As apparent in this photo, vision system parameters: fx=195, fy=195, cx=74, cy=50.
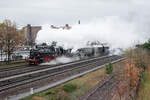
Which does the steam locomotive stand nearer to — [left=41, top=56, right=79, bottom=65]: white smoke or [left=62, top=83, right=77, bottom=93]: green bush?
[left=41, top=56, right=79, bottom=65]: white smoke

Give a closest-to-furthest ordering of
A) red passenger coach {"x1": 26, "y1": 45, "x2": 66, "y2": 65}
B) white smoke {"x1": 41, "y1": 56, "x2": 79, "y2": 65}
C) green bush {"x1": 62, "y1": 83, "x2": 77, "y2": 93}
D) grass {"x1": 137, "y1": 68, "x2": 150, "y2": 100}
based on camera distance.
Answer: grass {"x1": 137, "y1": 68, "x2": 150, "y2": 100} → green bush {"x1": 62, "y1": 83, "x2": 77, "y2": 93} → red passenger coach {"x1": 26, "y1": 45, "x2": 66, "y2": 65} → white smoke {"x1": 41, "y1": 56, "x2": 79, "y2": 65}

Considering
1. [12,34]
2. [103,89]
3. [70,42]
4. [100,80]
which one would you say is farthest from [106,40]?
[103,89]

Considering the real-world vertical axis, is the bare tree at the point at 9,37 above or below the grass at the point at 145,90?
above

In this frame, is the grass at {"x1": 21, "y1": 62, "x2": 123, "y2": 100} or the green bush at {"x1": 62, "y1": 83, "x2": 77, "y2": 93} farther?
the green bush at {"x1": 62, "y1": 83, "x2": 77, "y2": 93}

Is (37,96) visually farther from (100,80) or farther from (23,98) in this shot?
(100,80)

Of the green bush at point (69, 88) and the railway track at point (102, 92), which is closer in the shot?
the railway track at point (102, 92)

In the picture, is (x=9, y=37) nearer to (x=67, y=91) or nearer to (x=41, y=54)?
(x=41, y=54)

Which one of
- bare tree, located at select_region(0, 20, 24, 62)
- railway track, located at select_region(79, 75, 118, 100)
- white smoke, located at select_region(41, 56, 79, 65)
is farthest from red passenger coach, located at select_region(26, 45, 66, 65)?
railway track, located at select_region(79, 75, 118, 100)

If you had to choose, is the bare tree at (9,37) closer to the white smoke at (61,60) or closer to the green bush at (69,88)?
the white smoke at (61,60)

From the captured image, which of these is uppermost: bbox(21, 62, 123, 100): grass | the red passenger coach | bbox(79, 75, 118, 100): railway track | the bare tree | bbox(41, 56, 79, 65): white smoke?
the bare tree

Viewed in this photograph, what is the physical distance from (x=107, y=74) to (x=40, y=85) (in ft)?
28.8

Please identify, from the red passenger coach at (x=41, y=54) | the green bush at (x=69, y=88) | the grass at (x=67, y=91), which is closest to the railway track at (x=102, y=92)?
the grass at (x=67, y=91)

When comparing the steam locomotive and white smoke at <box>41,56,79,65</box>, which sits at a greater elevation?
the steam locomotive

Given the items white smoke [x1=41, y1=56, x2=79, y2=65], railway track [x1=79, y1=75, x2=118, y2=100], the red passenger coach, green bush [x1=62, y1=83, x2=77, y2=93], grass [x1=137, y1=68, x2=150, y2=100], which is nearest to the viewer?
railway track [x1=79, y1=75, x2=118, y2=100]
